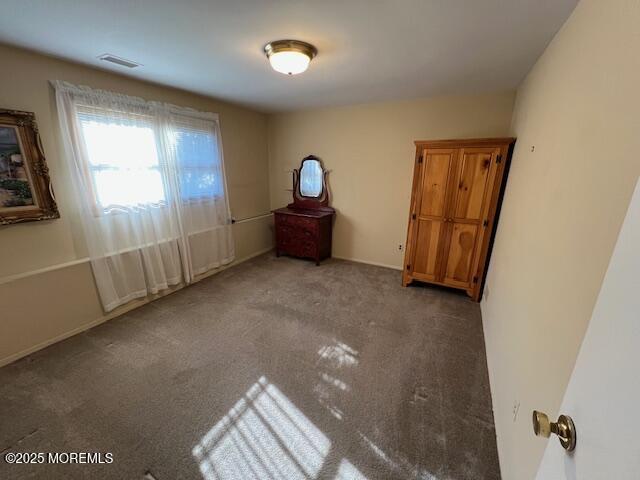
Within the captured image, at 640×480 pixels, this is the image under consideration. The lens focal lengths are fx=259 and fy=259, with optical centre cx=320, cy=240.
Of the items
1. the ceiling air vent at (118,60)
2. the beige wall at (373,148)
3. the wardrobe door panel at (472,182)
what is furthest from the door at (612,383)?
the beige wall at (373,148)

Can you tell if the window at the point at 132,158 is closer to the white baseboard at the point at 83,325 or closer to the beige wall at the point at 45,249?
the beige wall at the point at 45,249

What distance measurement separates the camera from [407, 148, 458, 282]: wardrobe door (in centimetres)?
274

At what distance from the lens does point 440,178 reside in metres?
2.78

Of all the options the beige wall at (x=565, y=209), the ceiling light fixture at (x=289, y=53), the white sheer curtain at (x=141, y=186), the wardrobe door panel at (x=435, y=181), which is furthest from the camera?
the wardrobe door panel at (x=435, y=181)

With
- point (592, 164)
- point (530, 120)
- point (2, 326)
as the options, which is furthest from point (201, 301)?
point (530, 120)

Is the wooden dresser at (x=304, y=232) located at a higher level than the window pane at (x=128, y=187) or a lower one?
lower

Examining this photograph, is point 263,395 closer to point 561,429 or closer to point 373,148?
point 561,429

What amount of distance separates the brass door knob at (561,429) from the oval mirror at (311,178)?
3.67m

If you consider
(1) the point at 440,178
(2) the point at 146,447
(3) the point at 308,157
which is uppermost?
(3) the point at 308,157

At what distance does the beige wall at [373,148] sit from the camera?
3027 mm

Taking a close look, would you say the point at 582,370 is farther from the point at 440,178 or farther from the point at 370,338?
the point at 440,178

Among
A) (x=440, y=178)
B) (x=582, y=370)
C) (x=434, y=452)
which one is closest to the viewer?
(x=582, y=370)

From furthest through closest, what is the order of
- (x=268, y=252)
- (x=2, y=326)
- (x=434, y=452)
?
(x=268, y=252) < (x=2, y=326) < (x=434, y=452)

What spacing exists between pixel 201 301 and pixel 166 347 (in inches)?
30.1
